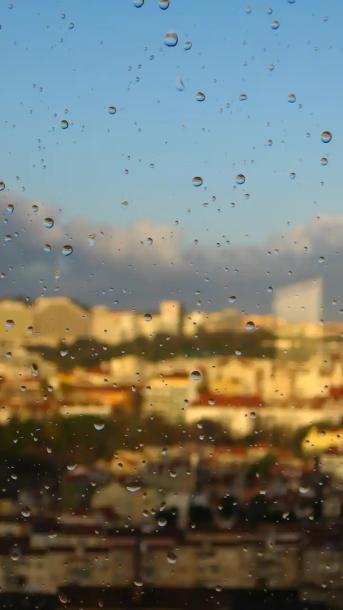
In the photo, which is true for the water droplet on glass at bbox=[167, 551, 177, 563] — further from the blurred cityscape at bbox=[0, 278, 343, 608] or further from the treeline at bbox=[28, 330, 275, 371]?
the treeline at bbox=[28, 330, 275, 371]

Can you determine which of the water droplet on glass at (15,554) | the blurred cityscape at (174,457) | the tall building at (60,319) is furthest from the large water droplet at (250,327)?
the water droplet on glass at (15,554)

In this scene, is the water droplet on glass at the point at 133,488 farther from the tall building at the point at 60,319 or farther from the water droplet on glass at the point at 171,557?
the tall building at the point at 60,319

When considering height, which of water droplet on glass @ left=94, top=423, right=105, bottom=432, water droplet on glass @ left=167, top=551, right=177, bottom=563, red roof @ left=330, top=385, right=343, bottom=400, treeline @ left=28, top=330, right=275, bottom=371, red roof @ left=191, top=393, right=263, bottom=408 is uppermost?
treeline @ left=28, top=330, right=275, bottom=371

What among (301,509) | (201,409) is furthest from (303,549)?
(201,409)

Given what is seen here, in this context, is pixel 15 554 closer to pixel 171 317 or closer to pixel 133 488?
pixel 133 488

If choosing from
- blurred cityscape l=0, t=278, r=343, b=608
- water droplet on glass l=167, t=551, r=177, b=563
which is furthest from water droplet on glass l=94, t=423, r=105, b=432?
water droplet on glass l=167, t=551, r=177, b=563

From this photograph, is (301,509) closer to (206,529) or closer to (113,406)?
(206,529)

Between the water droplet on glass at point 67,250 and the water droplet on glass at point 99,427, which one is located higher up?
the water droplet on glass at point 67,250
